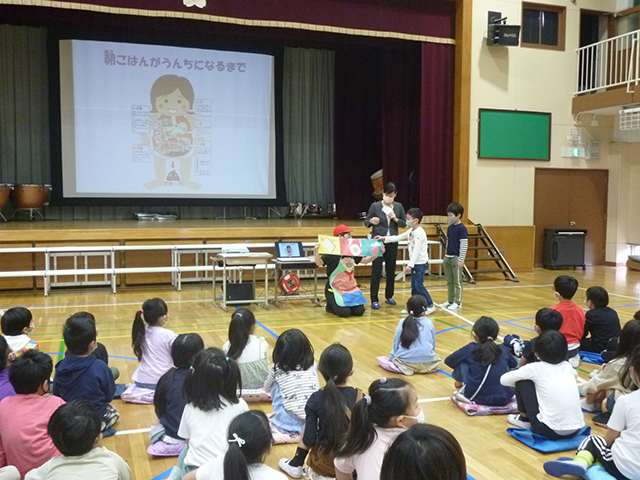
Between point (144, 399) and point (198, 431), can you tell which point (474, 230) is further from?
point (198, 431)

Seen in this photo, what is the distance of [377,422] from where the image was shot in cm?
225

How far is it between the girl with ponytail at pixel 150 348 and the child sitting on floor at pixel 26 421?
1.28 meters

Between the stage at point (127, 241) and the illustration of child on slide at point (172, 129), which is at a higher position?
the illustration of child on slide at point (172, 129)

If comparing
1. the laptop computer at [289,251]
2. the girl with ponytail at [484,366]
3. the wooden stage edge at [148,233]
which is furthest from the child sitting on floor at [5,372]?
the wooden stage edge at [148,233]

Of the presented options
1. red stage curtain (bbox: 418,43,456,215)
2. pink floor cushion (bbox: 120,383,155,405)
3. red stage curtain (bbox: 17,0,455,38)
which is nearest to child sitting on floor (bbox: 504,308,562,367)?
pink floor cushion (bbox: 120,383,155,405)

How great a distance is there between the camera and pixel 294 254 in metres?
7.64

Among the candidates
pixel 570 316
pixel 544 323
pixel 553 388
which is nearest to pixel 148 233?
pixel 570 316

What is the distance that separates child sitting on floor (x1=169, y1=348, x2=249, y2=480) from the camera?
2.52 metres

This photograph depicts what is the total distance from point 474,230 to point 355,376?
6.59m

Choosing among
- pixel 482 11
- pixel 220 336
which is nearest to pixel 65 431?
pixel 220 336

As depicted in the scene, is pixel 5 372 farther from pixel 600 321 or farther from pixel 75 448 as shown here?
pixel 600 321

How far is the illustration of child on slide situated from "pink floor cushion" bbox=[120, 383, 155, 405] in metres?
7.43

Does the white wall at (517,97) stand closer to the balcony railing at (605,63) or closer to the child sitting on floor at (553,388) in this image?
the balcony railing at (605,63)

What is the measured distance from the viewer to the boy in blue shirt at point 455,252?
7.08 metres
